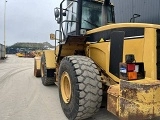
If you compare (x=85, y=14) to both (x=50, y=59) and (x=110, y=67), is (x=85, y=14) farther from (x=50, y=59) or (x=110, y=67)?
(x=50, y=59)

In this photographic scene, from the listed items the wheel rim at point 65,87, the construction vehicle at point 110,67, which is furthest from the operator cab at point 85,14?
the wheel rim at point 65,87

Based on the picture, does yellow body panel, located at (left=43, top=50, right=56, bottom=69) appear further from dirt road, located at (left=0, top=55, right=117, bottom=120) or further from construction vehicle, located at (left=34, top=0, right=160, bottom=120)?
construction vehicle, located at (left=34, top=0, right=160, bottom=120)

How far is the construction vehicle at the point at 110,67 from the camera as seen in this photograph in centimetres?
295

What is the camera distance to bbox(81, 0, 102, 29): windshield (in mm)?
5043

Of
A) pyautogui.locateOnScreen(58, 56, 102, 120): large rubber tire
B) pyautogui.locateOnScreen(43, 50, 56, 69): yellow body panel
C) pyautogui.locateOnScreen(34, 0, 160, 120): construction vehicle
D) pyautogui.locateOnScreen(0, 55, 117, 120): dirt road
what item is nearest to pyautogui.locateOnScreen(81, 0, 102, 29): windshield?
pyautogui.locateOnScreen(34, 0, 160, 120): construction vehicle

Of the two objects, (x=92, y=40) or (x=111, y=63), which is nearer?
(x=111, y=63)

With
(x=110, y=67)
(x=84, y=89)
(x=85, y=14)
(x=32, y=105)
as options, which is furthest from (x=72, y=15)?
(x=32, y=105)

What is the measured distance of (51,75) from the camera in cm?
739

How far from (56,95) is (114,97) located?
3.47 m

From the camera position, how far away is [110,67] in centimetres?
406

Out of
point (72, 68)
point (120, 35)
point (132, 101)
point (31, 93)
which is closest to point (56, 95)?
point (31, 93)

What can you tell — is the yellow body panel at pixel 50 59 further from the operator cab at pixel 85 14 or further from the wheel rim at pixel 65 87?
the wheel rim at pixel 65 87

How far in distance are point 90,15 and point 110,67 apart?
1.62 metres

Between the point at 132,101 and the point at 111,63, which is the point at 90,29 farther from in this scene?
the point at 132,101
